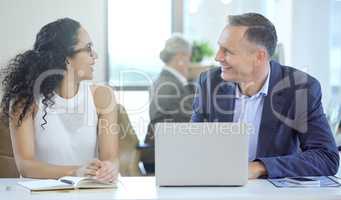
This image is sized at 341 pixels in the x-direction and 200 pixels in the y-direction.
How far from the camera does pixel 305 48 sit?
494cm

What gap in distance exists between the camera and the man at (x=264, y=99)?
2.13 m

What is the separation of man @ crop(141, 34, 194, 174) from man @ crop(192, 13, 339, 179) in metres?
1.64

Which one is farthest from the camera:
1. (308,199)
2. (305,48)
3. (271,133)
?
(305,48)

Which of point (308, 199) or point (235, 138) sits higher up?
point (235, 138)

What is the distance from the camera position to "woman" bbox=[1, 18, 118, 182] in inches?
92.4

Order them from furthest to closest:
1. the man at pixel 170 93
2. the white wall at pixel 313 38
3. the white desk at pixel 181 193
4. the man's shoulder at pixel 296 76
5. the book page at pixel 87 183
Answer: the white wall at pixel 313 38, the man at pixel 170 93, the man's shoulder at pixel 296 76, the book page at pixel 87 183, the white desk at pixel 181 193

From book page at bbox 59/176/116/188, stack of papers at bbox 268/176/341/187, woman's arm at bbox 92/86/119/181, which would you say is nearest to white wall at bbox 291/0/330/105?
woman's arm at bbox 92/86/119/181

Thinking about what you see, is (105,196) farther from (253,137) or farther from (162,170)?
(253,137)

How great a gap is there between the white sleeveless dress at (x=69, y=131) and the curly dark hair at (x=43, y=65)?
35 millimetres

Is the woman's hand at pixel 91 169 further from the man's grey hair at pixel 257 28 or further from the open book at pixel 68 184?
the man's grey hair at pixel 257 28

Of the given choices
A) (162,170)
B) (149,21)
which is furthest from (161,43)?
(162,170)

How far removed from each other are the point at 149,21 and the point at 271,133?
10.8 feet

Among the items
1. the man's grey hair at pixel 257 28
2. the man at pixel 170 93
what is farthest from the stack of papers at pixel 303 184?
the man at pixel 170 93

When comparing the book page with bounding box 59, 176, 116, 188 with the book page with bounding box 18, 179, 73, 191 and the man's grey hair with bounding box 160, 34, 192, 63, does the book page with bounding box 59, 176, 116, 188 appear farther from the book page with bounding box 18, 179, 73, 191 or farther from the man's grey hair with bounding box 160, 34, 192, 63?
the man's grey hair with bounding box 160, 34, 192, 63
